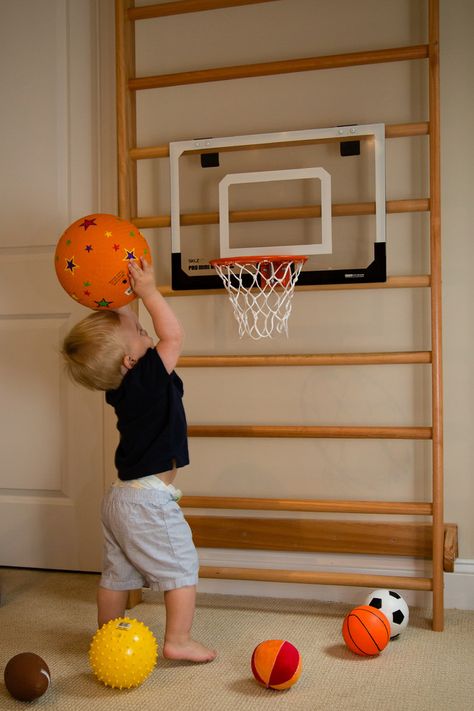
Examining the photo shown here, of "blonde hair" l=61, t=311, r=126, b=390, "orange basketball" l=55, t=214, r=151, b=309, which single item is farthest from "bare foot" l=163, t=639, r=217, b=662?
"orange basketball" l=55, t=214, r=151, b=309

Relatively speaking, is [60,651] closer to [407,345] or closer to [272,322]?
[272,322]

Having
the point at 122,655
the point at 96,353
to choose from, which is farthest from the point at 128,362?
the point at 122,655

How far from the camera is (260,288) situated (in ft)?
7.07

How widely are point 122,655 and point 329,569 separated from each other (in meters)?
0.86

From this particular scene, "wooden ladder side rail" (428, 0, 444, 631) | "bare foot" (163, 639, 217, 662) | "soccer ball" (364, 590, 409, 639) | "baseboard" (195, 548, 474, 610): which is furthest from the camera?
"baseboard" (195, 548, 474, 610)

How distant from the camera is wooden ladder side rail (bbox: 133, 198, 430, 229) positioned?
2150mm

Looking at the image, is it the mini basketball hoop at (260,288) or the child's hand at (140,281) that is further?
the mini basketball hoop at (260,288)

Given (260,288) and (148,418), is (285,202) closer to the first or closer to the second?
(260,288)

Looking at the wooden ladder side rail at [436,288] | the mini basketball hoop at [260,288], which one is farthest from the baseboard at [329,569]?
the mini basketball hoop at [260,288]

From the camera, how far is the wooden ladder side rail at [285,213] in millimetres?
2150

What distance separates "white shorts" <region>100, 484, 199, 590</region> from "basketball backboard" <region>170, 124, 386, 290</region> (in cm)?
69

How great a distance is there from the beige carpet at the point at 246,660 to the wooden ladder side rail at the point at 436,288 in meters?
0.29

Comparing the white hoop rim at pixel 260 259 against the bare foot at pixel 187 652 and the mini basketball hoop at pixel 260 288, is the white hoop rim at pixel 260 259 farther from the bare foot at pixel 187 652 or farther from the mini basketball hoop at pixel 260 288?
the bare foot at pixel 187 652

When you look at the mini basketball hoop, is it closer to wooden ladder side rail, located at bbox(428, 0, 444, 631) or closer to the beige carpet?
wooden ladder side rail, located at bbox(428, 0, 444, 631)
